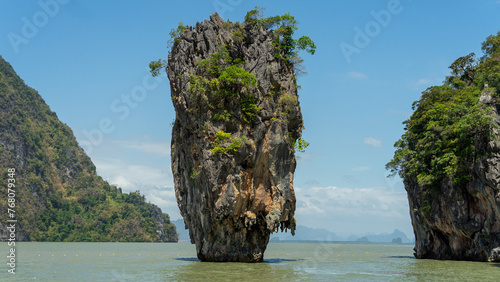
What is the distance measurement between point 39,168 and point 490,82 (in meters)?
118

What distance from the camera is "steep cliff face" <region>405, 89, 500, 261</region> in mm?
26750

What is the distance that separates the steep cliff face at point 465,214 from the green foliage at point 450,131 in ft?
1.82

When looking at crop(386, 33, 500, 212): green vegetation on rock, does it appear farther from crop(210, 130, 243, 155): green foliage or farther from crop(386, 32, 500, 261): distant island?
crop(210, 130, 243, 155): green foliage

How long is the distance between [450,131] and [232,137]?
47.0 ft

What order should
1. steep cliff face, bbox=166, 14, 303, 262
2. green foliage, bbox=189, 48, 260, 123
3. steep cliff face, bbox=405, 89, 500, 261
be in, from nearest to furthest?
steep cliff face, bbox=405, 89, 500, 261
steep cliff face, bbox=166, 14, 303, 262
green foliage, bbox=189, 48, 260, 123

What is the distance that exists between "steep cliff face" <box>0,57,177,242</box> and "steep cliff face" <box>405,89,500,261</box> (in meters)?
88.3

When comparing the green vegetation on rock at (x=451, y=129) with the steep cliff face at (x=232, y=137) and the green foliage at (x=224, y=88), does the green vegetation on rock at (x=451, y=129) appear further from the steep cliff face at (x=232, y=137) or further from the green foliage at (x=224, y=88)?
the green foliage at (x=224, y=88)

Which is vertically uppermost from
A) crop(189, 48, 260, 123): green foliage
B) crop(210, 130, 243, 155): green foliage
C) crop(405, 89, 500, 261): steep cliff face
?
crop(189, 48, 260, 123): green foliage

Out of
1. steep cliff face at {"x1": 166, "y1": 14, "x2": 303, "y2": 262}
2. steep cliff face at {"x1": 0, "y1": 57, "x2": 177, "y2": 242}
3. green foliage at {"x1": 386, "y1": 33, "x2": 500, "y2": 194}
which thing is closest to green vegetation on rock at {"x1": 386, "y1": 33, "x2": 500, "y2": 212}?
green foliage at {"x1": 386, "y1": 33, "x2": 500, "y2": 194}

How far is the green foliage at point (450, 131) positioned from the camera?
92.1 feet

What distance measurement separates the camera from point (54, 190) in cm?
12481

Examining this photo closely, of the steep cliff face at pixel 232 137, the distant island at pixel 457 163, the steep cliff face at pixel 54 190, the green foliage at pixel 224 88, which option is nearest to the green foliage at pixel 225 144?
the steep cliff face at pixel 232 137

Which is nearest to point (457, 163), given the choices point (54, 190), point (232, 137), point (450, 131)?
point (450, 131)

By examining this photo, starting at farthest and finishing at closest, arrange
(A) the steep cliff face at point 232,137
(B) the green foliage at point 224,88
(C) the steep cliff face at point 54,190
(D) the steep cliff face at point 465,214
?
(C) the steep cliff face at point 54,190, (B) the green foliage at point 224,88, (A) the steep cliff face at point 232,137, (D) the steep cliff face at point 465,214
